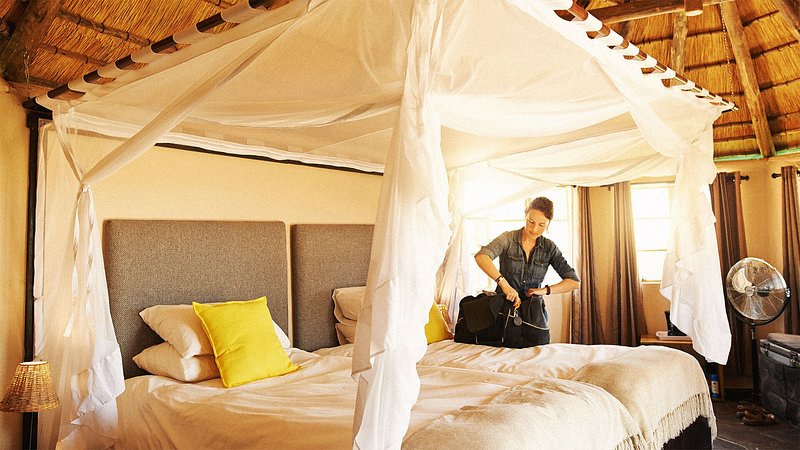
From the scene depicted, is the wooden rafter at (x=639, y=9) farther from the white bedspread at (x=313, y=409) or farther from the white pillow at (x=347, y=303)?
the white pillow at (x=347, y=303)

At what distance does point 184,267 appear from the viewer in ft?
11.4

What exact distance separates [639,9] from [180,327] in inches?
129

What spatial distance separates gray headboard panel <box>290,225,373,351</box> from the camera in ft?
13.5

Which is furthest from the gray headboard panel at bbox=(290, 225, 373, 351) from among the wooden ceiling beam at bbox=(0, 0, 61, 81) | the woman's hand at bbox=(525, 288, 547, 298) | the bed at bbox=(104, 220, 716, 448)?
the wooden ceiling beam at bbox=(0, 0, 61, 81)

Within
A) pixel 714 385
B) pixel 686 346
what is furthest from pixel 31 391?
pixel 714 385

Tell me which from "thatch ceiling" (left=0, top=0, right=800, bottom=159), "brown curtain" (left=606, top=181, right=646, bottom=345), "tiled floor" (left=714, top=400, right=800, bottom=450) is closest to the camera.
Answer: "thatch ceiling" (left=0, top=0, right=800, bottom=159)

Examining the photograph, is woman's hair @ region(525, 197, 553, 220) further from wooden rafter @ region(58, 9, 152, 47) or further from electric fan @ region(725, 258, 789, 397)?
wooden rafter @ region(58, 9, 152, 47)

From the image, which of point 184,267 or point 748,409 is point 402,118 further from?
point 748,409

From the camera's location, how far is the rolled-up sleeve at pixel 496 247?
3914mm

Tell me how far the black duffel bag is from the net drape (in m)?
0.79

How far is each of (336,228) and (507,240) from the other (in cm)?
130

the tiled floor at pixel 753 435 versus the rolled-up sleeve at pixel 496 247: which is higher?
the rolled-up sleeve at pixel 496 247

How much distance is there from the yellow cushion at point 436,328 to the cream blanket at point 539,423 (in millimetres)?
1378

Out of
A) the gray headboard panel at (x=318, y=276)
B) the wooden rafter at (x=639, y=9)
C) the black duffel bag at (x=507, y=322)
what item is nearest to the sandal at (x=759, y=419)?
the black duffel bag at (x=507, y=322)
